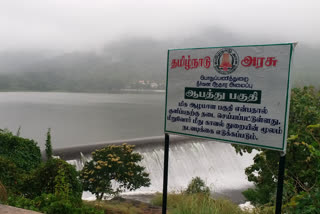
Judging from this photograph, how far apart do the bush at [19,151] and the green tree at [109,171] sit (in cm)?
157

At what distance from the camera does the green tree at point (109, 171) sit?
9055 millimetres

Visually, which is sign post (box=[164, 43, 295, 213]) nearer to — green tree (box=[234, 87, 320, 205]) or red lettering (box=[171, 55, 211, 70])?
red lettering (box=[171, 55, 211, 70])

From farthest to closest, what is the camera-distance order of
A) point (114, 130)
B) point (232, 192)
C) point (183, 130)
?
1. point (114, 130)
2. point (232, 192)
3. point (183, 130)

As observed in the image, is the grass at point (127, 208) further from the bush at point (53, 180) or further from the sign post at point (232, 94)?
the sign post at point (232, 94)

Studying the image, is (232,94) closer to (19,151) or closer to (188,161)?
(19,151)

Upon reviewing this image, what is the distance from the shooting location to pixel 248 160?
19.1 metres

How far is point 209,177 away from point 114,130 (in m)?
18.9

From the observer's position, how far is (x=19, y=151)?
28.7 ft

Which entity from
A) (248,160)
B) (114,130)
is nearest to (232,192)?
(248,160)

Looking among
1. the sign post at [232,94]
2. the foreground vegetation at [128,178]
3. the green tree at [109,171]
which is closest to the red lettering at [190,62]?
the sign post at [232,94]

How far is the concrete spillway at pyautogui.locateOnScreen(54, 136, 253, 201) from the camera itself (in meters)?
14.4

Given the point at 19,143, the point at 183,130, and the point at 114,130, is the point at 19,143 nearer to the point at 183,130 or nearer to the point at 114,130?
the point at 183,130

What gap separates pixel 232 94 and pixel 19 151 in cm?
738

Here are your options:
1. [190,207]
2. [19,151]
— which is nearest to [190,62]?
[190,207]
